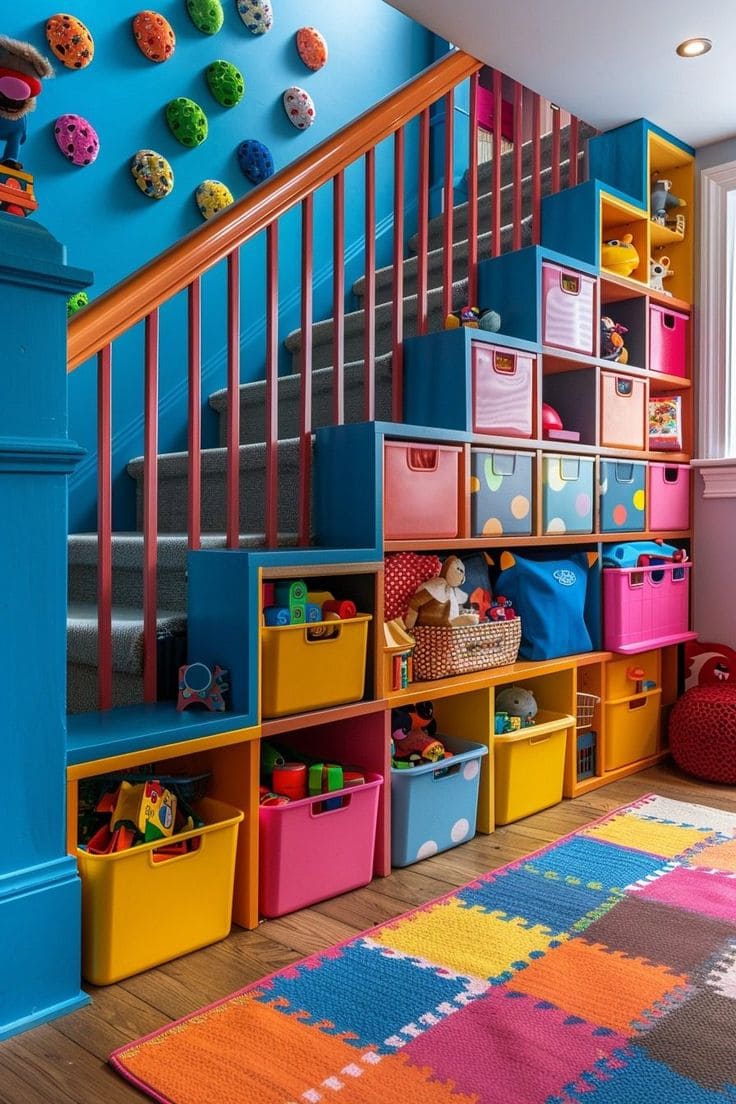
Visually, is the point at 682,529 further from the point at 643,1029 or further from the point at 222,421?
the point at 643,1029

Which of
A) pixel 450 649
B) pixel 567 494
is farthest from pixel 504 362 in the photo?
pixel 450 649

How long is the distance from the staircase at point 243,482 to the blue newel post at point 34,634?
382mm

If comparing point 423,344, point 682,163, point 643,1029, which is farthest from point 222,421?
point 643,1029

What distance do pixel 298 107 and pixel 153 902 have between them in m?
2.69

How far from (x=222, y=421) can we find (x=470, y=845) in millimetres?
1573

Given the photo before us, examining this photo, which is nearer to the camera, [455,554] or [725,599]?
[455,554]

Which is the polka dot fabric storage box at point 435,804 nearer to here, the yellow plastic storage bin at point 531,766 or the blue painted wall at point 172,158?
the yellow plastic storage bin at point 531,766

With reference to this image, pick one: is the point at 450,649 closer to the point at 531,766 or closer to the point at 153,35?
the point at 531,766

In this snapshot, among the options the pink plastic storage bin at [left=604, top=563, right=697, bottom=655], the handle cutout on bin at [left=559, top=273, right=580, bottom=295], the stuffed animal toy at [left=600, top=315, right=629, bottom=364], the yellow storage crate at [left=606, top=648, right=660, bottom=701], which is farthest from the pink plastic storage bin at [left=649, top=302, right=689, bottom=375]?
the yellow storage crate at [left=606, top=648, right=660, bottom=701]

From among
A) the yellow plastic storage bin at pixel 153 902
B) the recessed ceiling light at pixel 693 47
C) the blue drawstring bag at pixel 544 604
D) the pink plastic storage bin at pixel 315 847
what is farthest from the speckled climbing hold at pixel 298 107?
the yellow plastic storage bin at pixel 153 902

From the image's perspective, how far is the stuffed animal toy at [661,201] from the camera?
2955 mm

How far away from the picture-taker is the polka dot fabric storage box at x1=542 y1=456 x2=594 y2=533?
2.50 metres

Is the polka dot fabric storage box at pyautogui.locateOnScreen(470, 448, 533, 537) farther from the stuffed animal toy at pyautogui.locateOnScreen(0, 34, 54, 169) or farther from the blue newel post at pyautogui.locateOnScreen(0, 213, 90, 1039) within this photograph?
the stuffed animal toy at pyautogui.locateOnScreen(0, 34, 54, 169)

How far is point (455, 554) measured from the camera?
2.53m
